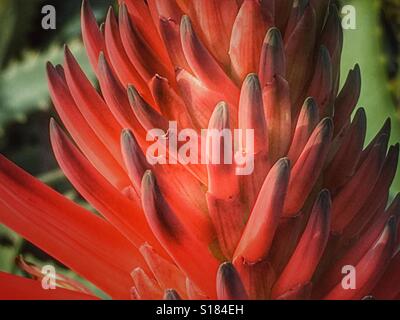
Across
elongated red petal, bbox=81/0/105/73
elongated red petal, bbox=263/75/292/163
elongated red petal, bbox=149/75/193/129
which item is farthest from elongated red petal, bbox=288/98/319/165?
elongated red petal, bbox=81/0/105/73

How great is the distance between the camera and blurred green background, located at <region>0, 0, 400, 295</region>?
1153 mm

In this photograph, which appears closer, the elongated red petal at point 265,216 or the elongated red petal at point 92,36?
the elongated red petal at point 265,216

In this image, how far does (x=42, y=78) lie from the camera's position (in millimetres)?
1249

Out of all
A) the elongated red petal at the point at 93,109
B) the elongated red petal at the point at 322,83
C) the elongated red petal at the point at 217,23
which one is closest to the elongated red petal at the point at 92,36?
the elongated red petal at the point at 93,109

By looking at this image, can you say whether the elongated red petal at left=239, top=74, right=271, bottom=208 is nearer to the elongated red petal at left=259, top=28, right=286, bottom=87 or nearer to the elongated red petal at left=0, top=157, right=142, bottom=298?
the elongated red petal at left=259, top=28, right=286, bottom=87

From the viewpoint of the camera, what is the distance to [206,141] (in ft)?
2.85

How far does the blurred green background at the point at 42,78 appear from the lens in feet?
3.78

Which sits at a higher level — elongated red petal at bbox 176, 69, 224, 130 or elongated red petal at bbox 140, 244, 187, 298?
elongated red petal at bbox 176, 69, 224, 130

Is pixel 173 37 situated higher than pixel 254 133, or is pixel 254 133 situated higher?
pixel 173 37

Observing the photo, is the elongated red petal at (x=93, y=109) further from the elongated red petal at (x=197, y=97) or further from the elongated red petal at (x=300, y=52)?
the elongated red petal at (x=300, y=52)

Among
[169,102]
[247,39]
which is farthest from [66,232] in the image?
[247,39]

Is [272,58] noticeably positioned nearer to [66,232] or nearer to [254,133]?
[254,133]

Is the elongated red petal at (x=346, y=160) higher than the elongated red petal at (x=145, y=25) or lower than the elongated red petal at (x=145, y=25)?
lower
